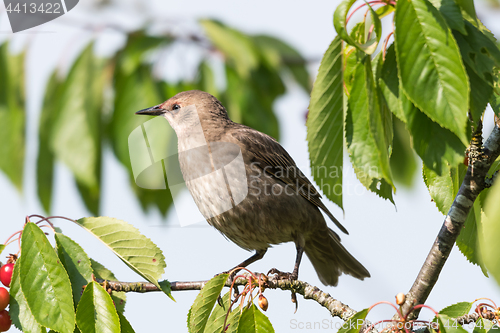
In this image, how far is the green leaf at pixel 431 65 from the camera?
1.58 meters

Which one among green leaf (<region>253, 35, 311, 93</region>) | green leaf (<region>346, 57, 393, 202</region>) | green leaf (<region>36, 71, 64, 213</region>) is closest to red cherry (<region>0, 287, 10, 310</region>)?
green leaf (<region>36, 71, 64, 213</region>)

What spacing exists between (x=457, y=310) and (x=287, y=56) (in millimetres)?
3297

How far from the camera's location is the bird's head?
486 centimetres

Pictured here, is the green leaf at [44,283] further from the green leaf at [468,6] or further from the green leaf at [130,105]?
the green leaf at [468,6]

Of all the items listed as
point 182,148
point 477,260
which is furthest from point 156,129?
point 477,260

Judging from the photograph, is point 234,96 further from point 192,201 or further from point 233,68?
point 192,201

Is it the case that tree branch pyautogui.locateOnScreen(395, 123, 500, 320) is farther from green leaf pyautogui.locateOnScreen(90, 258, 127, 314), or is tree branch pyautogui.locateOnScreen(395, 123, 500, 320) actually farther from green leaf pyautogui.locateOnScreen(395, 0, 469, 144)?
green leaf pyautogui.locateOnScreen(90, 258, 127, 314)

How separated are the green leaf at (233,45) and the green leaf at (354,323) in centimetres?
246

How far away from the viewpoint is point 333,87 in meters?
2.04

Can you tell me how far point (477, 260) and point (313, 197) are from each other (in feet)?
7.34

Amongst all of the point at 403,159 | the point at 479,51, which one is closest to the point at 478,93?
the point at 479,51

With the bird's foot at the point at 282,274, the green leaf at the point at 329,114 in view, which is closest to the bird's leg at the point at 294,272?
the bird's foot at the point at 282,274

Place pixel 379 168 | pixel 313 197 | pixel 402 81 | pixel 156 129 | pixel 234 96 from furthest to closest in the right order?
pixel 313 197 → pixel 234 96 → pixel 156 129 → pixel 379 168 → pixel 402 81

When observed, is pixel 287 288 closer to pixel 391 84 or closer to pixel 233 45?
pixel 391 84
